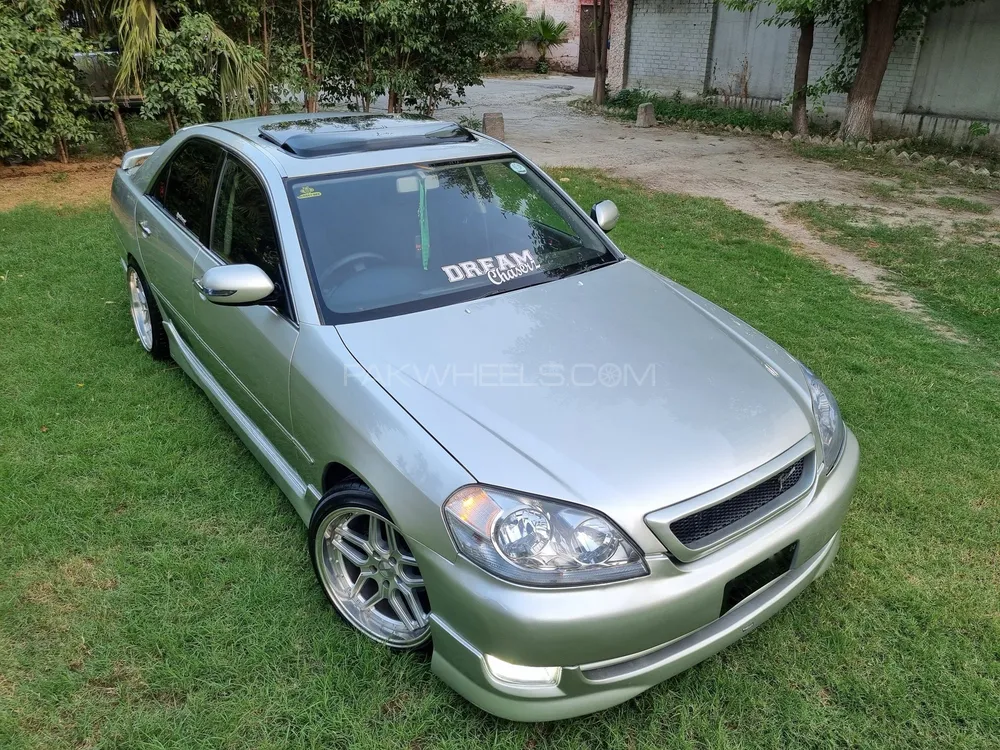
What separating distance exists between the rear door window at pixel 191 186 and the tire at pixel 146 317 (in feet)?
1.89

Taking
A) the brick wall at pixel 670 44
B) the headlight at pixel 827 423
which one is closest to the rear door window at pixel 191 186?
the headlight at pixel 827 423

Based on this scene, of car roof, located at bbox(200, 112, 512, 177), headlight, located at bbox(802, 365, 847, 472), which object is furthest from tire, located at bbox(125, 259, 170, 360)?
headlight, located at bbox(802, 365, 847, 472)

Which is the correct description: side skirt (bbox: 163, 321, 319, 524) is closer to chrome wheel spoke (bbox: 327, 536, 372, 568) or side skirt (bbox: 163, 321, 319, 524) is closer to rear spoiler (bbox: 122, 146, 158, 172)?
chrome wheel spoke (bbox: 327, 536, 372, 568)

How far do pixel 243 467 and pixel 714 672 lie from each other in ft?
7.50

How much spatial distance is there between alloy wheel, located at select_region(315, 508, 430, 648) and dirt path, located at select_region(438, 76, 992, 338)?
177 inches

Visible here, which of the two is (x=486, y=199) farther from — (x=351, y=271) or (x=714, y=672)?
(x=714, y=672)

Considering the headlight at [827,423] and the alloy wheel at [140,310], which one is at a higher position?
the headlight at [827,423]

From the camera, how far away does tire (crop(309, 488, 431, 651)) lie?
2.31 metres

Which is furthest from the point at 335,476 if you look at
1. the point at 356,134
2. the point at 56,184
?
the point at 56,184

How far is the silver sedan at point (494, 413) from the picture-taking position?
6.46 feet

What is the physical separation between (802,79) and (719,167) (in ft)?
10.0

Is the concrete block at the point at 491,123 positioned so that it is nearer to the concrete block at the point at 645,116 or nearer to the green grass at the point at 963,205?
the concrete block at the point at 645,116

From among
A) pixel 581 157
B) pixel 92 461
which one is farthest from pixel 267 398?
pixel 581 157

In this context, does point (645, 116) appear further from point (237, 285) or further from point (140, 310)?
point (237, 285)
